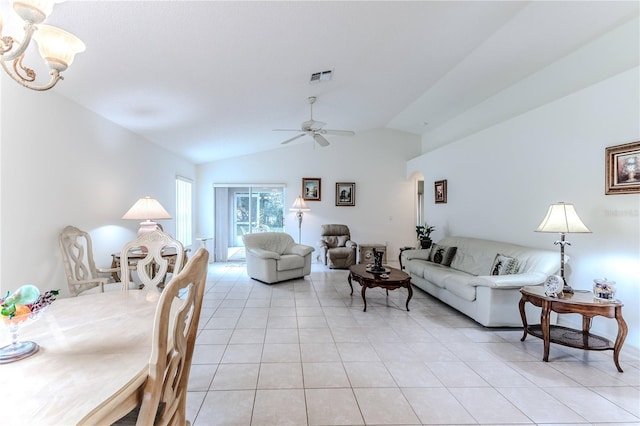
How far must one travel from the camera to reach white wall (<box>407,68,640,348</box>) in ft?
9.40

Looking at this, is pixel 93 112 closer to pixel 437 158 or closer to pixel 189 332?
pixel 189 332

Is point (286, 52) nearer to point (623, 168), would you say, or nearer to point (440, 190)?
point (623, 168)

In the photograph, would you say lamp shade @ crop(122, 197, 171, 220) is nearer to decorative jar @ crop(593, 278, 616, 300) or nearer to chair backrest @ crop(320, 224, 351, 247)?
chair backrest @ crop(320, 224, 351, 247)

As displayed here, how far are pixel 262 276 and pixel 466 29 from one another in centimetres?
464

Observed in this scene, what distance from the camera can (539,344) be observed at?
2.99 meters

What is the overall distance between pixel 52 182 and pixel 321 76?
316 cm

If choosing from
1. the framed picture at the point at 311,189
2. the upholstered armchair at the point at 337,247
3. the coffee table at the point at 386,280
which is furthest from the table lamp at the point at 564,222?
the framed picture at the point at 311,189

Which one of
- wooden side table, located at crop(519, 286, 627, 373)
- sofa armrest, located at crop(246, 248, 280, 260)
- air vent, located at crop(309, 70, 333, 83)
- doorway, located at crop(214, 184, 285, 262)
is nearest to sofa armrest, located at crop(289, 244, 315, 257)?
sofa armrest, located at crop(246, 248, 280, 260)

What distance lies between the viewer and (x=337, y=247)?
707 centimetres

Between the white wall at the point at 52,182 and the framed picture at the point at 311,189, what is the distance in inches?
162

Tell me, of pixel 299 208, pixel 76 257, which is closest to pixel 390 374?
pixel 76 257

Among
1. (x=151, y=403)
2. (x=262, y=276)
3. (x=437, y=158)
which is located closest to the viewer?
(x=151, y=403)

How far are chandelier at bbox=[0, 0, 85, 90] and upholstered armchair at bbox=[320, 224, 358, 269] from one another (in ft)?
18.8

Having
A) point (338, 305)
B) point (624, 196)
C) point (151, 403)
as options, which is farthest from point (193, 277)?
point (624, 196)
